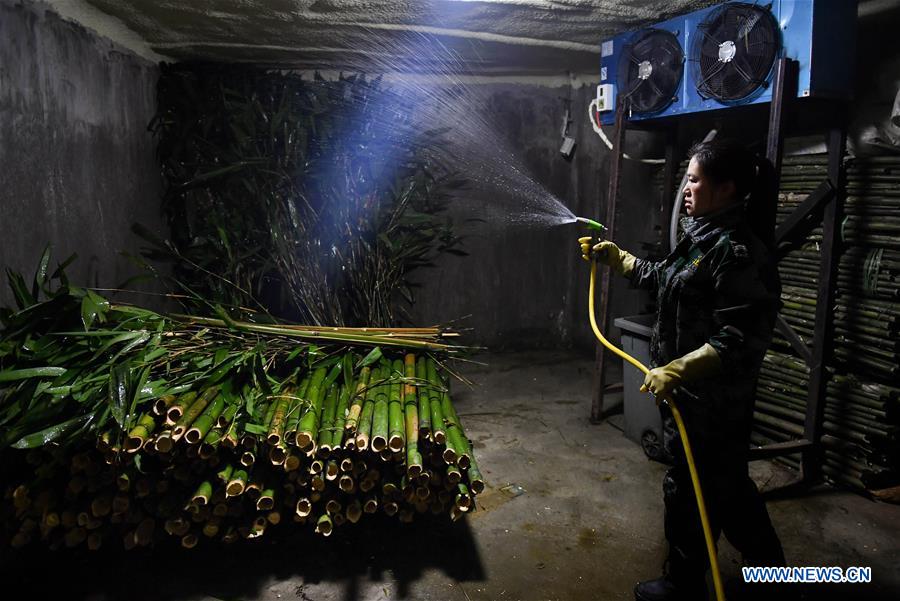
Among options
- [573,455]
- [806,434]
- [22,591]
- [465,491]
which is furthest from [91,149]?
[806,434]

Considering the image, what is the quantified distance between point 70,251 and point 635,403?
3.98m

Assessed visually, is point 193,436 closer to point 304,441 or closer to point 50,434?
point 304,441

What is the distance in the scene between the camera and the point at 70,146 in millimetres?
3652

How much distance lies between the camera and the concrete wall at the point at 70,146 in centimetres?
304

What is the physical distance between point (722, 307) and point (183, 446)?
241 centimetres

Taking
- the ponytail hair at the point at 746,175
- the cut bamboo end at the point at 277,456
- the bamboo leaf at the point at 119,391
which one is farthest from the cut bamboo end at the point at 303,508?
the ponytail hair at the point at 746,175

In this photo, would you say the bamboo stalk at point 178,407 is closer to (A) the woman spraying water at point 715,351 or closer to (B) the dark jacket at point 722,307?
(A) the woman spraying water at point 715,351

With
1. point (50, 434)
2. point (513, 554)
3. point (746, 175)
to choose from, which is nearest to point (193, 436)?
point (50, 434)

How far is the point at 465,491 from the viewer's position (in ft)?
9.23

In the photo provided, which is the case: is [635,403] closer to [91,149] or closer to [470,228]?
[470,228]

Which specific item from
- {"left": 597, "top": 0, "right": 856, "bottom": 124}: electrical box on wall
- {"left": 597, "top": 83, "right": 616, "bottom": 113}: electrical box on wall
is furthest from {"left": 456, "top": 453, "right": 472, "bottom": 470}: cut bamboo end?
{"left": 597, "top": 83, "right": 616, "bottom": 113}: electrical box on wall

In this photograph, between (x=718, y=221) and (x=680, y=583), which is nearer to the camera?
(x=718, y=221)

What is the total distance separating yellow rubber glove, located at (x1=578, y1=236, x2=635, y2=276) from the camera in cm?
290

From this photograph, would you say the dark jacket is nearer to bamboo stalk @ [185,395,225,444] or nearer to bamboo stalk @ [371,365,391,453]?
bamboo stalk @ [371,365,391,453]
